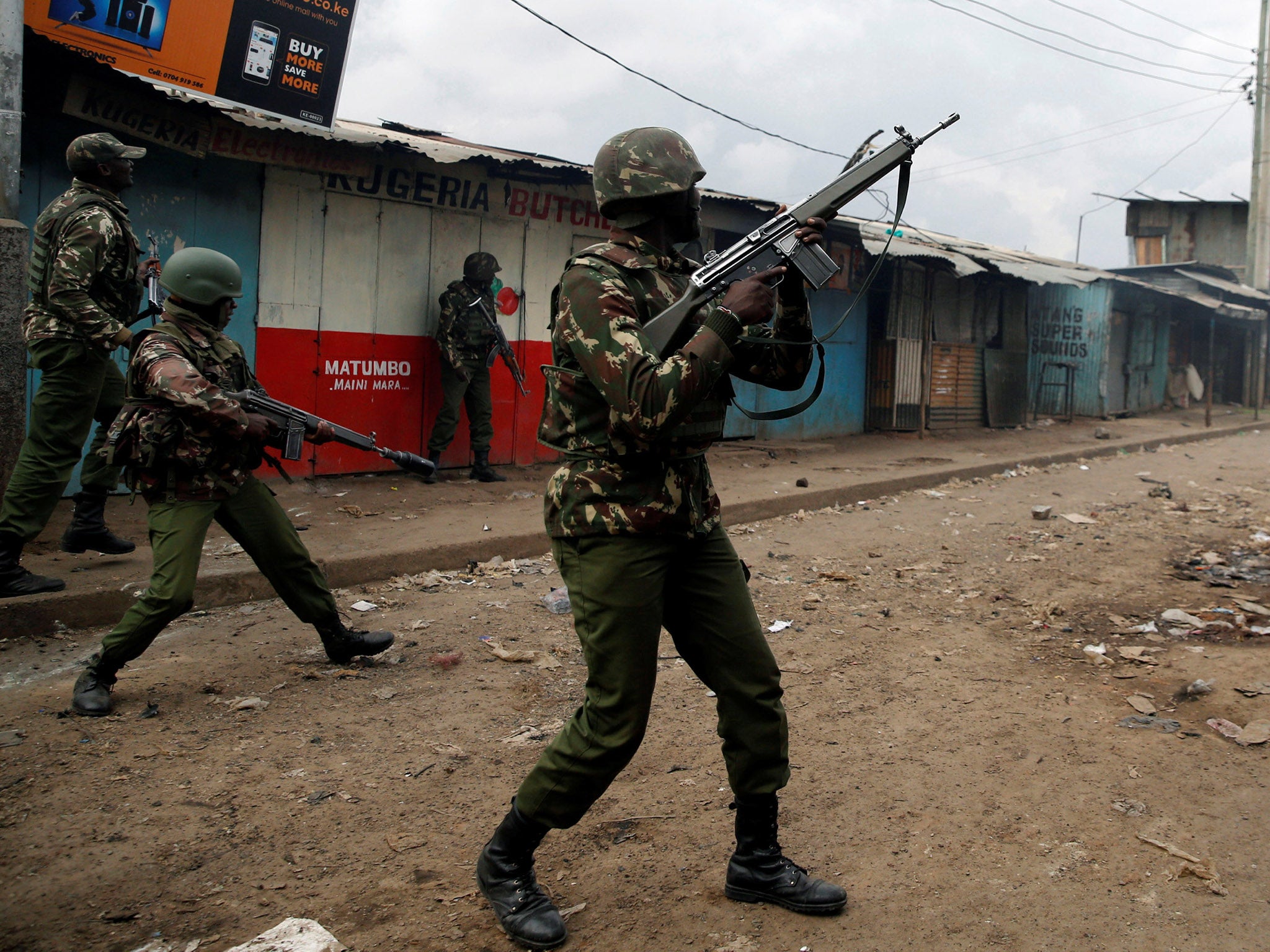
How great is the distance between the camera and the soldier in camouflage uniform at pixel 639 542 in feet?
6.67

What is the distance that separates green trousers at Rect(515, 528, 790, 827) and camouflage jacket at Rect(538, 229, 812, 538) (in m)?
0.07

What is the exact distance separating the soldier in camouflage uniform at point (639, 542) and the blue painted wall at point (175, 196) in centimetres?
508

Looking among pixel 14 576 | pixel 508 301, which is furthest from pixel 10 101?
pixel 508 301

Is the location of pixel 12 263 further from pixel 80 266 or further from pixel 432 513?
pixel 432 513

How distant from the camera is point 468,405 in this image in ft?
26.4

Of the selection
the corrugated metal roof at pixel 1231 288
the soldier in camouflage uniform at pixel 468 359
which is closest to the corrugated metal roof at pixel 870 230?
the corrugated metal roof at pixel 1231 288

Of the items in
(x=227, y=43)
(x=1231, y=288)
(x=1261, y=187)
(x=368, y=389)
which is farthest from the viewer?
(x=1231, y=288)

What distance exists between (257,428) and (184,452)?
0.88ft

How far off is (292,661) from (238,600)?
1055 millimetres

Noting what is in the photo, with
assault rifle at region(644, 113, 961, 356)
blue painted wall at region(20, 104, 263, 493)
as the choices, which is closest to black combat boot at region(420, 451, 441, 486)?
blue painted wall at region(20, 104, 263, 493)

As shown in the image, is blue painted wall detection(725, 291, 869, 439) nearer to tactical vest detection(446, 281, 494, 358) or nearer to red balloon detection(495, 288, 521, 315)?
red balloon detection(495, 288, 521, 315)

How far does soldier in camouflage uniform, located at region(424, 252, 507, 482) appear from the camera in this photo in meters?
7.74

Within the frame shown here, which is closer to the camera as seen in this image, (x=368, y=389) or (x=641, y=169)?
(x=641, y=169)

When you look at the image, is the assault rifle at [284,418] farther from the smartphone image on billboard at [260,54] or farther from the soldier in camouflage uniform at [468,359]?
the smartphone image on billboard at [260,54]
